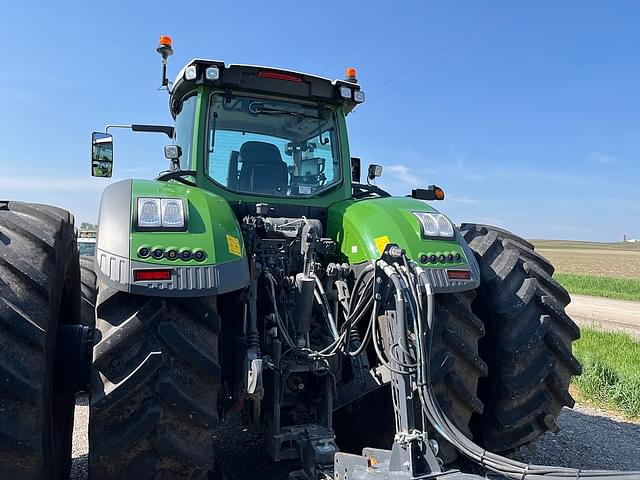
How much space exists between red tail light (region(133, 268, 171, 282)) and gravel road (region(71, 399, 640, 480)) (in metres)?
1.64

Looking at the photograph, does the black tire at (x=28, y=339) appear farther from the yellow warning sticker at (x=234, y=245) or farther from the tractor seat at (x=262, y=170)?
the tractor seat at (x=262, y=170)

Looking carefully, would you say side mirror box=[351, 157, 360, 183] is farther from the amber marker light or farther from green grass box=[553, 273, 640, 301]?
green grass box=[553, 273, 640, 301]

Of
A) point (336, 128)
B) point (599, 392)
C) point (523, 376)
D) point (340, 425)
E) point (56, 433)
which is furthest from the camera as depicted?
point (599, 392)

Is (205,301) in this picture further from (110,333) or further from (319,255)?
(319,255)

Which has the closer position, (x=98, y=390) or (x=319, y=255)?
(x=98, y=390)

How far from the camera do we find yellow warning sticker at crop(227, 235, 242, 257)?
2644mm

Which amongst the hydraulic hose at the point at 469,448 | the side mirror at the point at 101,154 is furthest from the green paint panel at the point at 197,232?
the side mirror at the point at 101,154

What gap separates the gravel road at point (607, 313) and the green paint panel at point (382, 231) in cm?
958

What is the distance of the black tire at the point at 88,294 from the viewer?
487cm

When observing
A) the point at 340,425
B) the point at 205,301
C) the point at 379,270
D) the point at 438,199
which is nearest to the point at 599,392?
the point at 438,199

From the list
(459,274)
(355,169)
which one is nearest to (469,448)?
(459,274)

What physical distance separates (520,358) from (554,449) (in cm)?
147

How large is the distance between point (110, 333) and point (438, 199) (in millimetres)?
2680

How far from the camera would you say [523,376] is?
314cm
